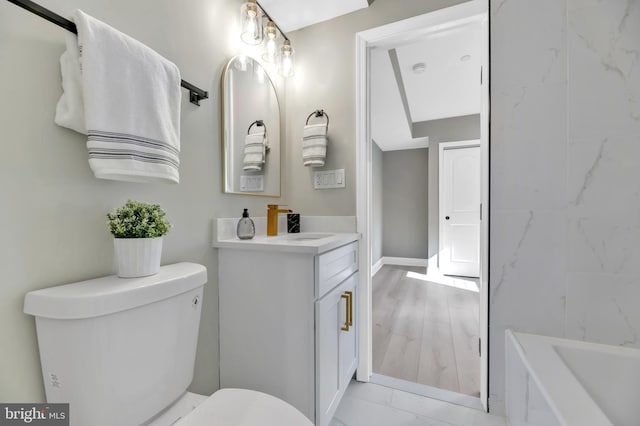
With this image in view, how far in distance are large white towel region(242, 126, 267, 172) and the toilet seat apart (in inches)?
42.6

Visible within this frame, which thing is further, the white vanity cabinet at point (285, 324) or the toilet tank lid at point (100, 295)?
the white vanity cabinet at point (285, 324)

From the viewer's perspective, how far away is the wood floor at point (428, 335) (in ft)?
5.26

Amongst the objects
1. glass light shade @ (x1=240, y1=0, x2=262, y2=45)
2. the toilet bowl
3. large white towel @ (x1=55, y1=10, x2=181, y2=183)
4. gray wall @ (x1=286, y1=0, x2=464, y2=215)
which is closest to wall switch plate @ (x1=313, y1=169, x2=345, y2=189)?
gray wall @ (x1=286, y1=0, x2=464, y2=215)

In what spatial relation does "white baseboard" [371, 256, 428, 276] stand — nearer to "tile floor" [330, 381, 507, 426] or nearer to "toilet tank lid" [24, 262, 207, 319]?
"tile floor" [330, 381, 507, 426]

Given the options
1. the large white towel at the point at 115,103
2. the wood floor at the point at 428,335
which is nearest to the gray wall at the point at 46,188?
the large white towel at the point at 115,103

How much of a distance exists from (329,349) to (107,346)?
0.83 metres

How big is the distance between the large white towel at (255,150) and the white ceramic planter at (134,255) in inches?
30.0

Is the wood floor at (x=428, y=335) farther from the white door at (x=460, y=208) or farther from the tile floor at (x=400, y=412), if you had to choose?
the white door at (x=460, y=208)

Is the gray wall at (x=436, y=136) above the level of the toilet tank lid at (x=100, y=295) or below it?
A: above

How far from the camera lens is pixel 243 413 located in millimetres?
674

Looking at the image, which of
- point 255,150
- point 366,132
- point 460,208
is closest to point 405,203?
point 460,208

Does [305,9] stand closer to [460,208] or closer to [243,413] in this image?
[243,413]
